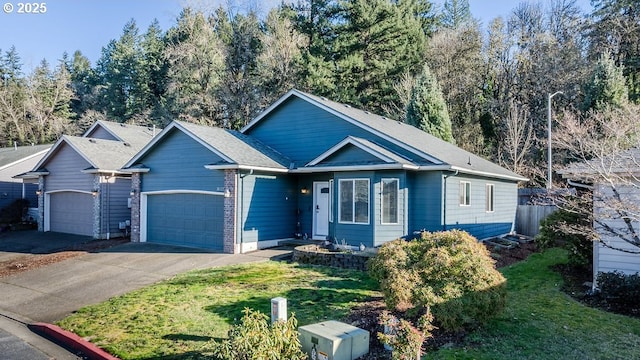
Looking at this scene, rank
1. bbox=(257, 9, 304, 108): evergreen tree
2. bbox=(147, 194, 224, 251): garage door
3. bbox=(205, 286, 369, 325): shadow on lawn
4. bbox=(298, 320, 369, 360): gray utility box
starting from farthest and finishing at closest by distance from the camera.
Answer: bbox=(257, 9, 304, 108): evergreen tree
bbox=(147, 194, 224, 251): garage door
bbox=(205, 286, 369, 325): shadow on lawn
bbox=(298, 320, 369, 360): gray utility box

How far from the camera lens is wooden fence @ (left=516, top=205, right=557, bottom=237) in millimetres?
20906

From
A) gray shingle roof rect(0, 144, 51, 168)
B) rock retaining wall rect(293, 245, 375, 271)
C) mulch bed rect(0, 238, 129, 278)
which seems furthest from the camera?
gray shingle roof rect(0, 144, 51, 168)

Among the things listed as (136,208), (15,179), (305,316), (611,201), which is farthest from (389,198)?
(15,179)

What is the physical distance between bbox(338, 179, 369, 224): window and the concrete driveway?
8.30ft

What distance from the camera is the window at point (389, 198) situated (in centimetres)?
1401

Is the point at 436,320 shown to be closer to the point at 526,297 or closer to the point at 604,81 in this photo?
the point at 526,297

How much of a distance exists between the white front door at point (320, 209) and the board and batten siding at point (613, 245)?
362 inches

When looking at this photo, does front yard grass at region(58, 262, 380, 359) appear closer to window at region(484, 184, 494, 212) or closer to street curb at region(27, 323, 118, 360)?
street curb at region(27, 323, 118, 360)

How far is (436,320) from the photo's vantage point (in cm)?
684

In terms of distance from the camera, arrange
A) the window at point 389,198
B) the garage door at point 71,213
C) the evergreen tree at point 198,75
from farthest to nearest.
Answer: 1. the evergreen tree at point 198,75
2. the garage door at point 71,213
3. the window at point 389,198

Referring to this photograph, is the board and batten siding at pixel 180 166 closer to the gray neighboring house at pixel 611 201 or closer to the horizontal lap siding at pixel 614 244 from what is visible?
the gray neighboring house at pixel 611 201

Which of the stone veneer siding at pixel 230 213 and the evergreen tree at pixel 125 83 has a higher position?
the evergreen tree at pixel 125 83

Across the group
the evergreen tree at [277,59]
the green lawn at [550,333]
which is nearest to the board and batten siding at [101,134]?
the evergreen tree at [277,59]

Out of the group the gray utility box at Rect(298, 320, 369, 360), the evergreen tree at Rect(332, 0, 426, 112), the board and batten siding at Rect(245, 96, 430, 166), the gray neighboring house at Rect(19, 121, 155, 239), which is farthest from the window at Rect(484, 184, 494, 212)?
the gray neighboring house at Rect(19, 121, 155, 239)
